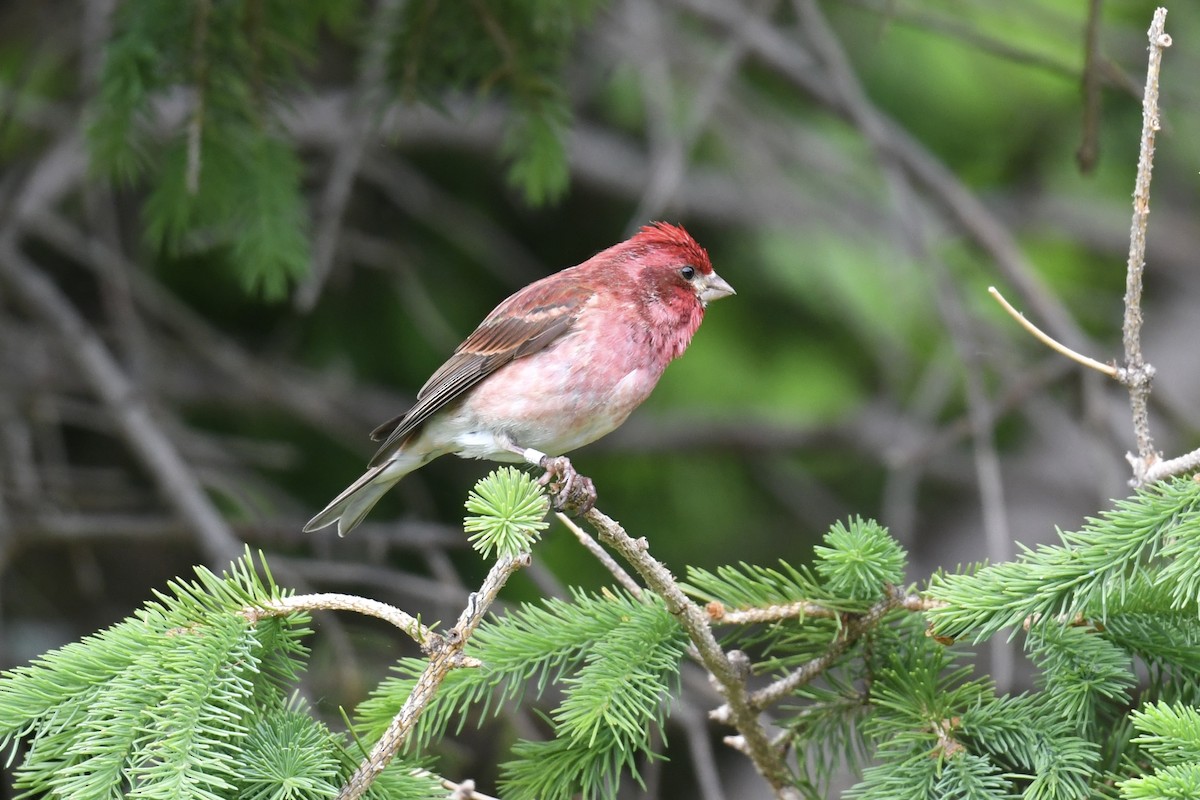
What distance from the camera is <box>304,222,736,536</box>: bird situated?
371 cm

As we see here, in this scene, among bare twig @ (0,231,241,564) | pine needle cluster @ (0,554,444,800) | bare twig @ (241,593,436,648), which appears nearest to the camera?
pine needle cluster @ (0,554,444,800)

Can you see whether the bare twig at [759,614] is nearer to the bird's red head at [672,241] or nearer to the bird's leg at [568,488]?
the bird's leg at [568,488]

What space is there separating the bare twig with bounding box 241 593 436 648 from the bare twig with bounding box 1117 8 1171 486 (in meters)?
1.33

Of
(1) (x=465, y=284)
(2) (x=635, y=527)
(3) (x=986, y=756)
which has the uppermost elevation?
(1) (x=465, y=284)

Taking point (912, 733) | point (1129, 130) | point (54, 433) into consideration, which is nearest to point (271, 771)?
point (912, 733)

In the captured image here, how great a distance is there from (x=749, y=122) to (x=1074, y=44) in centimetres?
149

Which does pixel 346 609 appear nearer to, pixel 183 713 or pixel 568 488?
pixel 183 713

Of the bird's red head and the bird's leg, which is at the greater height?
the bird's red head

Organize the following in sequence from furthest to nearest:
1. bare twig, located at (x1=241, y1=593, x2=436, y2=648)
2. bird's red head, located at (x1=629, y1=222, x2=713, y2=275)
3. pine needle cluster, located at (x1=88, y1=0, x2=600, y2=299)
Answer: bird's red head, located at (x1=629, y1=222, x2=713, y2=275)
pine needle cluster, located at (x1=88, y1=0, x2=600, y2=299)
bare twig, located at (x1=241, y1=593, x2=436, y2=648)

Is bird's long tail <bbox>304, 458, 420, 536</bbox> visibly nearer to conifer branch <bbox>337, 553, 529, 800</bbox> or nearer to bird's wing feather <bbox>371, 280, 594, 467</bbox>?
bird's wing feather <bbox>371, 280, 594, 467</bbox>

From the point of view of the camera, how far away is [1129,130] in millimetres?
6121

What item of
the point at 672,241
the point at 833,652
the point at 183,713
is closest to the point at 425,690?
the point at 183,713

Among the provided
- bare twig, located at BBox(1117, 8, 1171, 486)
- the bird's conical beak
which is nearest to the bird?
the bird's conical beak

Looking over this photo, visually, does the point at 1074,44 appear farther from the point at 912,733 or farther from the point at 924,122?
the point at 912,733
